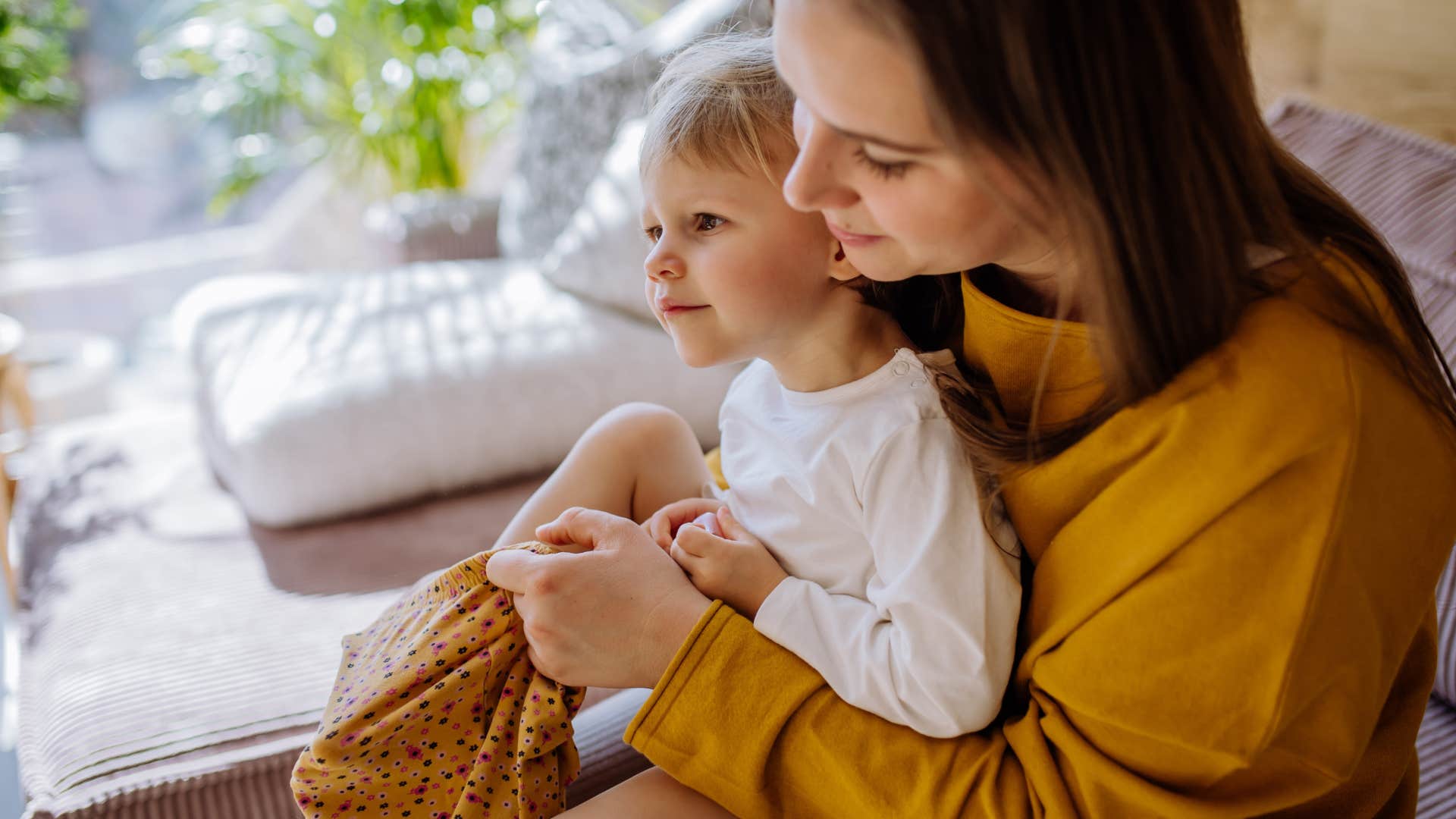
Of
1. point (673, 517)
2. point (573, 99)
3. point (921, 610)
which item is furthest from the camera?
point (573, 99)

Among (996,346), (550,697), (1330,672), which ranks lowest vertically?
(550,697)

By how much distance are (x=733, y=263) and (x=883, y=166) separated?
23 centimetres

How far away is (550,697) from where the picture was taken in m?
0.90

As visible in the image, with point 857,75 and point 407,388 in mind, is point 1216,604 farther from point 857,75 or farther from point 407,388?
point 407,388

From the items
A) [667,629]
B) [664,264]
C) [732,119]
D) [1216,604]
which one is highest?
[732,119]

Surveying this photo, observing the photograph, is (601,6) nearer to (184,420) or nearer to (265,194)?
(184,420)

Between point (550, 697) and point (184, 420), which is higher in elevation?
point (550, 697)

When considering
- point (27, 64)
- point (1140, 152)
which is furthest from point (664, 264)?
point (27, 64)

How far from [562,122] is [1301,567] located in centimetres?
194

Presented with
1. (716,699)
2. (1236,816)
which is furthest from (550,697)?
(1236,816)

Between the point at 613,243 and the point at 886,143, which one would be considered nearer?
the point at 886,143

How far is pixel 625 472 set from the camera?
1.11 metres

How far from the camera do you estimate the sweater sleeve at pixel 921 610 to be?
0.76m

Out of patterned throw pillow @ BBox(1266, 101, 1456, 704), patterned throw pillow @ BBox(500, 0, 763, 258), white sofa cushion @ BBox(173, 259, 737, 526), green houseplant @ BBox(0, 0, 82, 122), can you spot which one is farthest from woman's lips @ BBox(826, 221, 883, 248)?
green houseplant @ BBox(0, 0, 82, 122)
